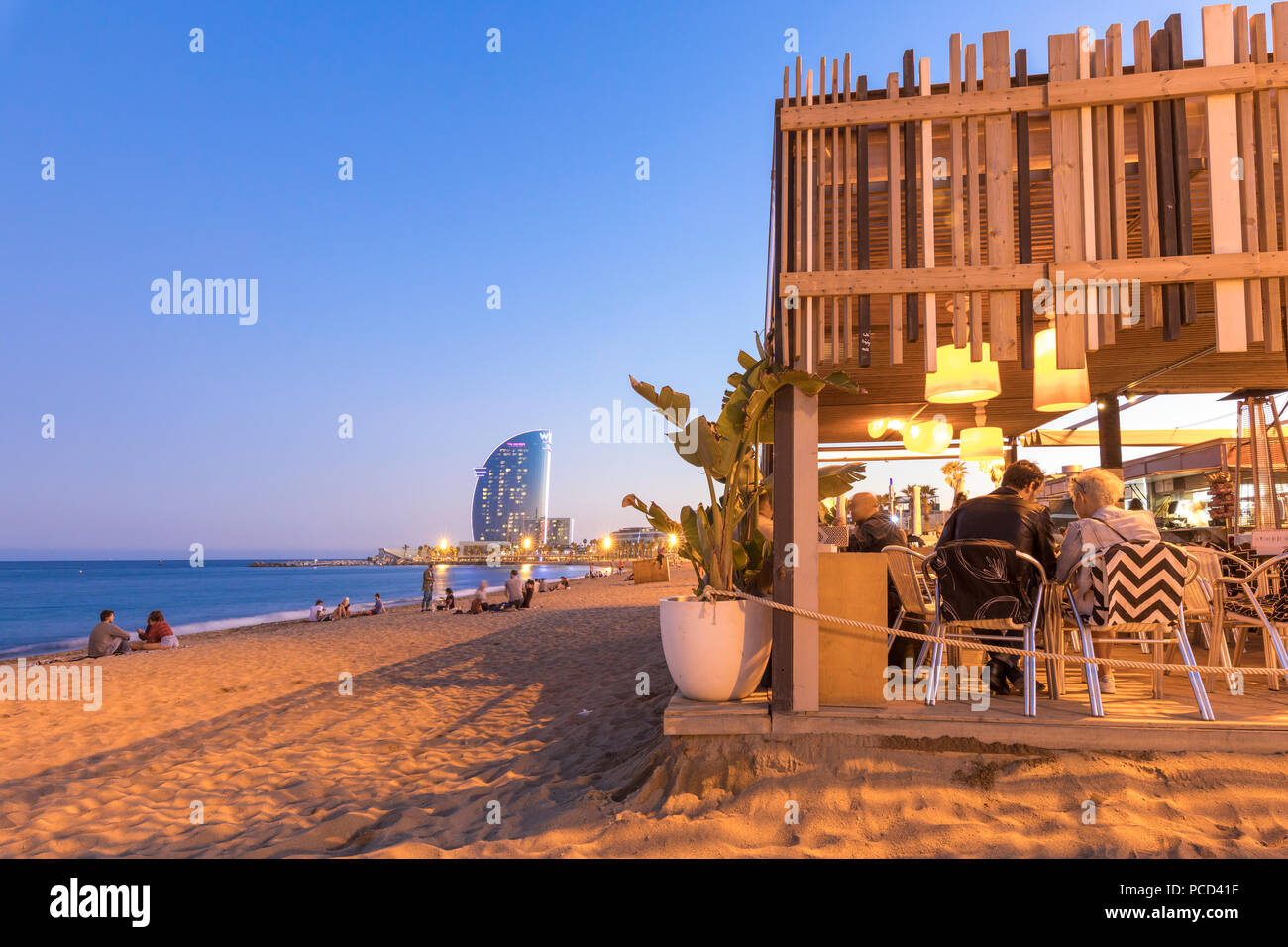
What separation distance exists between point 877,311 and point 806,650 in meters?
3.04

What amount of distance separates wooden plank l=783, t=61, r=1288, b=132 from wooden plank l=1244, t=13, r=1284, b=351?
0.34 feet

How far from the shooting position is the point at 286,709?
5.84 m

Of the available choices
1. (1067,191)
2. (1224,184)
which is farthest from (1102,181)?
(1224,184)

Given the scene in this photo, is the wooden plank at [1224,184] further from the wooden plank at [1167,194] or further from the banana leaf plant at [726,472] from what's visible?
the banana leaf plant at [726,472]

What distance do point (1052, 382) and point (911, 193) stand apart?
243 centimetres

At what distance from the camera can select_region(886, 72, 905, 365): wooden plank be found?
3.30m

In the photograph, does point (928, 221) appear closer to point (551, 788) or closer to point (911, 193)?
point (911, 193)

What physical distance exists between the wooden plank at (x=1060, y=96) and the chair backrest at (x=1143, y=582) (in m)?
2.26

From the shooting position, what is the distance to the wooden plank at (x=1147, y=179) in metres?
3.20

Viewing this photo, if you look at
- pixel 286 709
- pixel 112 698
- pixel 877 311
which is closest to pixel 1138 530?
pixel 877 311

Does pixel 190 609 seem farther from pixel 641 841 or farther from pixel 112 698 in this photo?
pixel 641 841

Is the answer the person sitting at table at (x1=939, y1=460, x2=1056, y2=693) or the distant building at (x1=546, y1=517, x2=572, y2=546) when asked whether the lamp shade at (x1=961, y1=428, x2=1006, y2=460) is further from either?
the distant building at (x1=546, y1=517, x2=572, y2=546)

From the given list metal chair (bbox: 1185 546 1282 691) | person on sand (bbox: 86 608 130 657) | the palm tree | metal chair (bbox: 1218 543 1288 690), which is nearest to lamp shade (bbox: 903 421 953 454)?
metal chair (bbox: 1218 543 1288 690)

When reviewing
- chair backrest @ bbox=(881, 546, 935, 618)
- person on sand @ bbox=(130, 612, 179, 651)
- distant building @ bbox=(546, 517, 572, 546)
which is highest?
chair backrest @ bbox=(881, 546, 935, 618)
